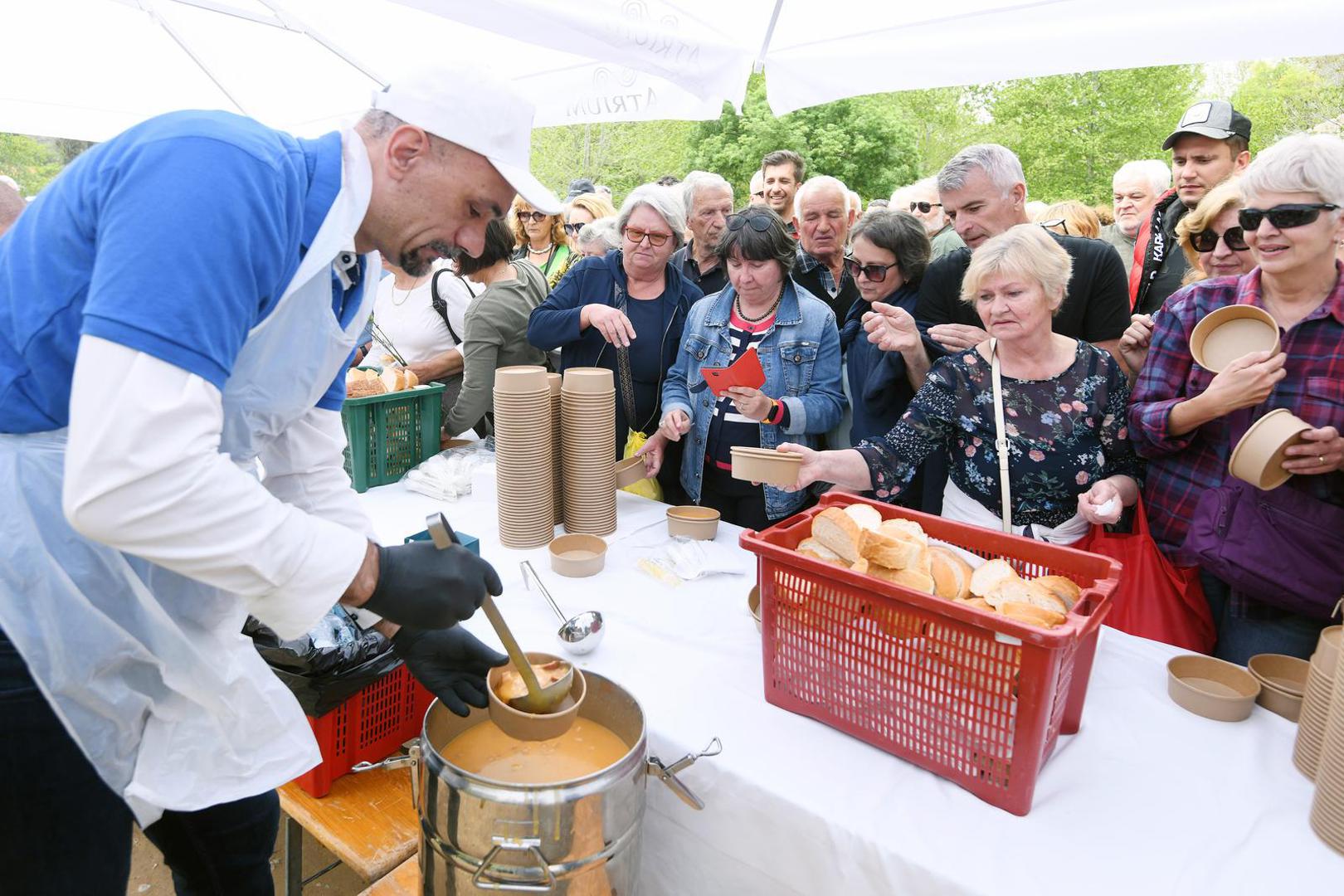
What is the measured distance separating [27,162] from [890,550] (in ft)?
88.9

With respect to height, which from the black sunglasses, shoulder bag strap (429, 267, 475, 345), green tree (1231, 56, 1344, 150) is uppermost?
green tree (1231, 56, 1344, 150)

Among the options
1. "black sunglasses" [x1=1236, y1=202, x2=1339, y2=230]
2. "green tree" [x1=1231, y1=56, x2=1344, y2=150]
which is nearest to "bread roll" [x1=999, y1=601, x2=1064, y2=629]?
"black sunglasses" [x1=1236, y1=202, x2=1339, y2=230]

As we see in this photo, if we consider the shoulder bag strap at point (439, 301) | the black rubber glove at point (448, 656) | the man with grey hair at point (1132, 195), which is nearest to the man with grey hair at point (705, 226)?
the shoulder bag strap at point (439, 301)

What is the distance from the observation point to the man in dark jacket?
3.62 metres

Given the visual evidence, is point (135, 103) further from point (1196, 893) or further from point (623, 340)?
point (1196, 893)

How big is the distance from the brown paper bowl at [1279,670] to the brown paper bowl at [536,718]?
1332mm

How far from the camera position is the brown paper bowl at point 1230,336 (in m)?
1.99

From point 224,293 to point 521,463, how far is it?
4.59 ft

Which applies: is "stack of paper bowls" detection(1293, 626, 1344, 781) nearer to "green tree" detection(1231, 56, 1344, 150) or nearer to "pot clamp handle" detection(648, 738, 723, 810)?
"pot clamp handle" detection(648, 738, 723, 810)

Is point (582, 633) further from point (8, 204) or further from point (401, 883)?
point (8, 204)

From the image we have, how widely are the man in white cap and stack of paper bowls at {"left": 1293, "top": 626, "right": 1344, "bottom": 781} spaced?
1.38 metres

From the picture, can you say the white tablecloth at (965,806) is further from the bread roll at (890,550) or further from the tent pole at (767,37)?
the tent pole at (767,37)

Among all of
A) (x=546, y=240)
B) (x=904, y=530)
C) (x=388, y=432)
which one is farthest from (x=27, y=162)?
(x=904, y=530)

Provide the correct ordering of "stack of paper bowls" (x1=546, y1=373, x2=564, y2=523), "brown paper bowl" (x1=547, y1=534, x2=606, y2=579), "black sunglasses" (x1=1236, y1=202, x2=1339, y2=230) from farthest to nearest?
"stack of paper bowls" (x1=546, y1=373, x2=564, y2=523)
"brown paper bowl" (x1=547, y1=534, x2=606, y2=579)
"black sunglasses" (x1=1236, y1=202, x2=1339, y2=230)
